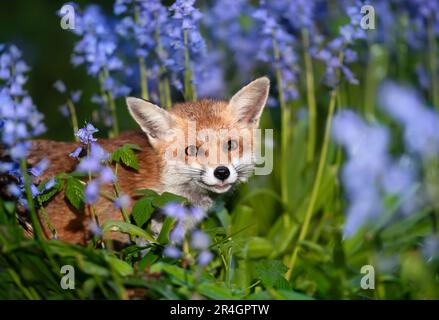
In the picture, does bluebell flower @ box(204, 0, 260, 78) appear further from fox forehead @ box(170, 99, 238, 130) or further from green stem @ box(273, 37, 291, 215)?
fox forehead @ box(170, 99, 238, 130)

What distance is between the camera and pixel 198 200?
16.8 feet

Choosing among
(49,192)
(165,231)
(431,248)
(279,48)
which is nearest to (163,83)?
(279,48)

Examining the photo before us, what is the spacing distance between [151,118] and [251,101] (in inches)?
27.1

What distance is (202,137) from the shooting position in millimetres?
5074

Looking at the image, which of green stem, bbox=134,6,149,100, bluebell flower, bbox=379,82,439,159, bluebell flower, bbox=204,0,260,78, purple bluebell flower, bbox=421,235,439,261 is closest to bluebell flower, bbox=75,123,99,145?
green stem, bbox=134,6,149,100

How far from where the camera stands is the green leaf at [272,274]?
4.14m

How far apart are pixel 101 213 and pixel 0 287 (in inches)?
36.8

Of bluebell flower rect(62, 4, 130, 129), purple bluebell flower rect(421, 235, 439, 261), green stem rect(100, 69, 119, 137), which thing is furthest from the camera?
green stem rect(100, 69, 119, 137)

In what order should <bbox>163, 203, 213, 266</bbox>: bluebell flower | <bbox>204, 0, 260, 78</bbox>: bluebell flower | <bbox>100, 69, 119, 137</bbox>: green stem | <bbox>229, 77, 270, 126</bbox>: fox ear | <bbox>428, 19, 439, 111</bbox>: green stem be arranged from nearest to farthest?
1. <bbox>163, 203, 213, 266</bbox>: bluebell flower
2. <bbox>229, 77, 270, 126</bbox>: fox ear
3. <bbox>100, 69, 119, 137</bbox>: green stem
4. <bbox>428, 19, 439, 111</bbox>: green stem
5. <bbox>204, 0, 260, 78</bbox>: bluebell flower

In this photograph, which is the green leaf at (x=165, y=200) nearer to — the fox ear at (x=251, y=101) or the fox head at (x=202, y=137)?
the fox head at (x=202, y=137)

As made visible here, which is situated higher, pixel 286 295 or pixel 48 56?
pixel 48 56

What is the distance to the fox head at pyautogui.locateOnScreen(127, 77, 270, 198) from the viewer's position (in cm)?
493

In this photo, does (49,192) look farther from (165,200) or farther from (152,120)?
(152,120)

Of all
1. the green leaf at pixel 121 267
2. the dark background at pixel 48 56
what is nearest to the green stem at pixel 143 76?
the dark background at pixel 48 56
